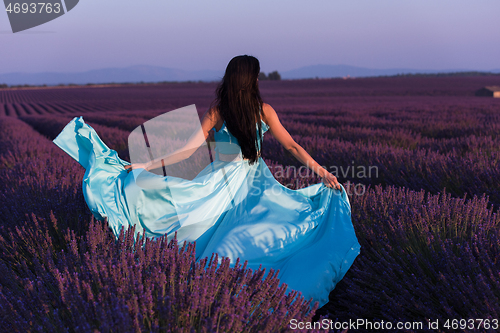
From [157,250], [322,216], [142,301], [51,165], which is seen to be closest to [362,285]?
[322,216]

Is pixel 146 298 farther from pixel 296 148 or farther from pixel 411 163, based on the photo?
pixel 411 163

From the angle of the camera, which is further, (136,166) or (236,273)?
(136,166)

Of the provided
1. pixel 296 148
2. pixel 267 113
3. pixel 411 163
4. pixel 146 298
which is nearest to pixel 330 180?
pixel 296 148

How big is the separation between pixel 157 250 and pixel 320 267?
0.83m

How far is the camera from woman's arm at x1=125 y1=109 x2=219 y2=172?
1908 mm

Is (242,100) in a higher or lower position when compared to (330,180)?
higher

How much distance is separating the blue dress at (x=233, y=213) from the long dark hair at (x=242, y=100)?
0.35ft

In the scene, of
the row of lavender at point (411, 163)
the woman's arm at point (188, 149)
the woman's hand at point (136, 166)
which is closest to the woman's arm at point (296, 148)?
the woman's arm at point (188, 149)

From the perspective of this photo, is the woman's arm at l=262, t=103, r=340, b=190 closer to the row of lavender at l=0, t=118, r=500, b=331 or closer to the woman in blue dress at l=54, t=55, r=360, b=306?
the woman in blue dress at l=54, t=55, r=360, b=306

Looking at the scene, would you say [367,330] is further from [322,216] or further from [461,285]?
[322,216]

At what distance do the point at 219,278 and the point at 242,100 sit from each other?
1.07 meters

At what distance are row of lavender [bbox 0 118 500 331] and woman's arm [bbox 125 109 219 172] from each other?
412mm

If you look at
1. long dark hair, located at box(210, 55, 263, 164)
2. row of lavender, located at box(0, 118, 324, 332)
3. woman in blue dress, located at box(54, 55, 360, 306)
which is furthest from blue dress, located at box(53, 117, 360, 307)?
row of lavender, located at box(0, 118, 324, 332)

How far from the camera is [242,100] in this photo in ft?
6.31
